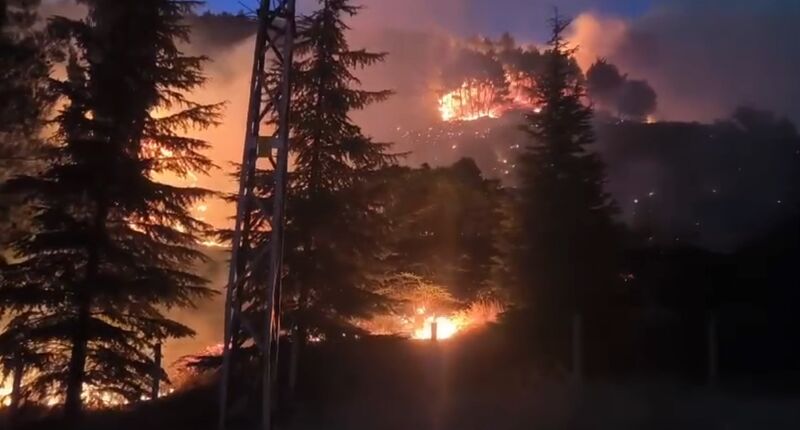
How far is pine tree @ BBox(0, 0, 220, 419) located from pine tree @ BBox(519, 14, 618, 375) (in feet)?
25.9

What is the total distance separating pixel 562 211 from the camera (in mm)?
18641

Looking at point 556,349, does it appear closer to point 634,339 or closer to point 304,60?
point 634,339

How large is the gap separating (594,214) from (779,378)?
5365 millimetres

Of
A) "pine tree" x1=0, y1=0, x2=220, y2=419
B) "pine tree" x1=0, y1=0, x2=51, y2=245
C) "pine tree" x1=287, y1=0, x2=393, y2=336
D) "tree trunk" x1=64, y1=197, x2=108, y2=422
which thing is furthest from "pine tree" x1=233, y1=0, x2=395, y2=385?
"pine tree" x1=0, y1=0, x2=51, y2=245

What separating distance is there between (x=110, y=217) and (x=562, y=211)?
10203 mm

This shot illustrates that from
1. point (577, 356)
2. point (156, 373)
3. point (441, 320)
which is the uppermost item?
point (441, 320)

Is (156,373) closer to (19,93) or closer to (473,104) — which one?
(19,93)

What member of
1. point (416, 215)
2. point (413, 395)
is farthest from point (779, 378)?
point (416, 215)

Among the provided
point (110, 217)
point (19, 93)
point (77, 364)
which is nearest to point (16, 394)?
point (77, 364)

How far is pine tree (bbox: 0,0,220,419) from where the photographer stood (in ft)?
43.0

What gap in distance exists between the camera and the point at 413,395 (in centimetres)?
1451

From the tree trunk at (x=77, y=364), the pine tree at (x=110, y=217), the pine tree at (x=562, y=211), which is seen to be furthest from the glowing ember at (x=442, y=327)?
the tree trunk at (x=77, y=364)

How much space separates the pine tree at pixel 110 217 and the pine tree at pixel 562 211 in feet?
25.9

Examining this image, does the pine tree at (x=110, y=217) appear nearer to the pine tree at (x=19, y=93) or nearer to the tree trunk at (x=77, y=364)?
the tree trunk at (x=77, y=364)
